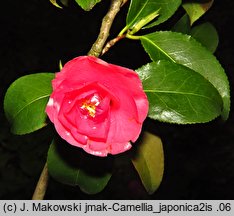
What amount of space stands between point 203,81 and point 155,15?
0.16 metres

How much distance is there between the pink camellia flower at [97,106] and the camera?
677 mm

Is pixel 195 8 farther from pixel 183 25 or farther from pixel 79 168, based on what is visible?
pixel 79 168

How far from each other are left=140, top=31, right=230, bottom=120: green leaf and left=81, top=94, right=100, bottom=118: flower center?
0.16 meters

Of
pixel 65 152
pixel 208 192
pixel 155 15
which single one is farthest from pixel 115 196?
pixel 155 15

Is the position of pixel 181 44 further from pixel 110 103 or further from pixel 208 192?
pixel 208 192

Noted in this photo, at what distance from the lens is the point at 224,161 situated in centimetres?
339

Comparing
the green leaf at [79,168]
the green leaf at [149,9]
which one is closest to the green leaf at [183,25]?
the green leaf at [149,9]

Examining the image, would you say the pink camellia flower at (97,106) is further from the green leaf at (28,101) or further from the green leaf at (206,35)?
the green leaf at (206,35)

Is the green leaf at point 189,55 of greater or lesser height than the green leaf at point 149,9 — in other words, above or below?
below

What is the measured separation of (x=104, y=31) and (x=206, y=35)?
47 cm

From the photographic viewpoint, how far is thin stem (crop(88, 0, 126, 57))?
31.0 inches

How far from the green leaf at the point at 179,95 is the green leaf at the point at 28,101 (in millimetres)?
203

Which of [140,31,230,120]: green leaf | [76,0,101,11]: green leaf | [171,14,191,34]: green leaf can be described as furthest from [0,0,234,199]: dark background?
[76,0,101,11]: green leaf

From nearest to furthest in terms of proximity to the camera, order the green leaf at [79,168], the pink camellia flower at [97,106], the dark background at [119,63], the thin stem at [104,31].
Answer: the pink camellia flower at [97,106], the thin stem at [104,31], the green leaf at [79,168], the dark background at [119,63]
